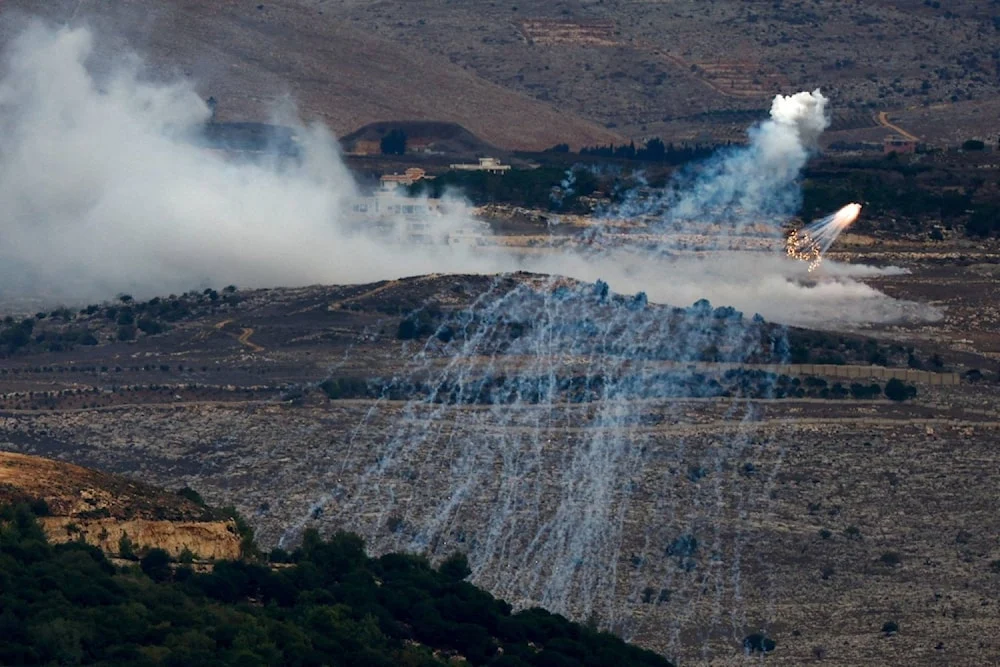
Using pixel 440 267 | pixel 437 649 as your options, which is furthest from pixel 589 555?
pixel 440 267

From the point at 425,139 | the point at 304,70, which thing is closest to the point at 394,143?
the point at 425,139

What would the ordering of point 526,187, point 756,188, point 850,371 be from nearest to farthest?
1. point 850,371
2. point 756,188
3. point 526,187

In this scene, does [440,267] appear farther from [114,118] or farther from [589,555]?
[589,555]

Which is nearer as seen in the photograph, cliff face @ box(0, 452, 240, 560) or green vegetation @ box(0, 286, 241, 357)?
cliff face @ box(0, 452, 240, 560)

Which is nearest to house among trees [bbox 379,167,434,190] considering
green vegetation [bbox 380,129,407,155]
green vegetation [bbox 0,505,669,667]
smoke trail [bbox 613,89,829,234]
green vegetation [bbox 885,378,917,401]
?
green vegetation [bbox 380,129,407,155]

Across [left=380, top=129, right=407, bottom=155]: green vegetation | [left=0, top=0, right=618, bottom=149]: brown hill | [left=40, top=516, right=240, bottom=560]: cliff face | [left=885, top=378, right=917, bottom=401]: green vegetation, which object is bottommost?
[left=40, top=516, right=240, bottom=560]: cliff face

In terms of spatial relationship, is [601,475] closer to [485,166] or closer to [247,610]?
[247,610]

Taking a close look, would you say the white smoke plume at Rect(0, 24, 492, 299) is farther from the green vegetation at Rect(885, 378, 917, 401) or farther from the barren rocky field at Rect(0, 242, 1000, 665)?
the green vegetation at Rect(885, 378, 917, 401)
